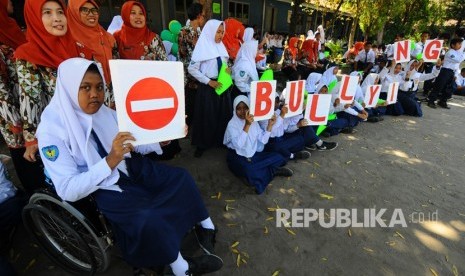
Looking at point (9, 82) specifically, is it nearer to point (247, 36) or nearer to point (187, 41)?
point (187, 41)

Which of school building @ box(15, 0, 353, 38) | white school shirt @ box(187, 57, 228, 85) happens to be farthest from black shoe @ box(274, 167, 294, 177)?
school building @ box(15, 0, 353, 38)

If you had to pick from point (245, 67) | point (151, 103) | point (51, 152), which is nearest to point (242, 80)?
point (245, 67)

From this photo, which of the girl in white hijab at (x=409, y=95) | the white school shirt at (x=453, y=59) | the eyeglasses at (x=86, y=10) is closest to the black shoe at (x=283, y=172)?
the eyeglasses at (x=86, y=10)

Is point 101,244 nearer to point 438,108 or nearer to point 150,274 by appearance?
point 150,274

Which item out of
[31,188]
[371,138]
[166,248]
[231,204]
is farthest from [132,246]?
[371,138]

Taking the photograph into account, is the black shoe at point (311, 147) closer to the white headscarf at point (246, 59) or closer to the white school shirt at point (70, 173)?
the white headscarf at point (246, 59)

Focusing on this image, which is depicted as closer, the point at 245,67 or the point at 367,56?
the point at 245,67

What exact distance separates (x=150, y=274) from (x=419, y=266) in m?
2.19

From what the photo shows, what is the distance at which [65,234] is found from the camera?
183 centimetres

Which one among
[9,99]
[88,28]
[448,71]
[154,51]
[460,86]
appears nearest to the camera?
[9,99]

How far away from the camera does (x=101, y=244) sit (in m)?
1.70

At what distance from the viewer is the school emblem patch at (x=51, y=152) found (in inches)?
61.4

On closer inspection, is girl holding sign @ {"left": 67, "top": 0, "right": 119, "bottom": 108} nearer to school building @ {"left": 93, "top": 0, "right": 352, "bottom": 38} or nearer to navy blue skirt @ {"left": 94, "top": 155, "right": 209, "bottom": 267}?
navy blue skirt @ {"left": 94, "top": 155, "right": 209, "bottom": 267}

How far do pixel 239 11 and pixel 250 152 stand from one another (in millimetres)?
12835
